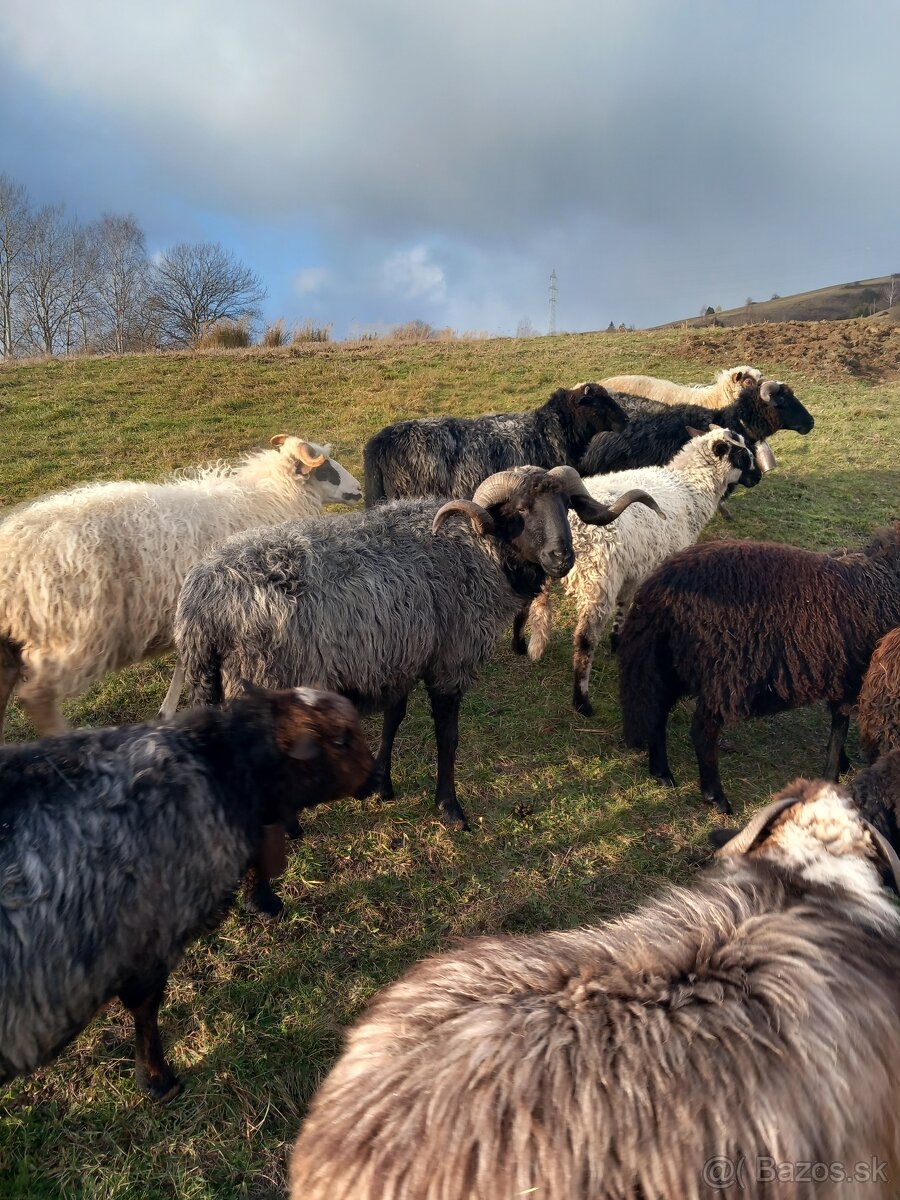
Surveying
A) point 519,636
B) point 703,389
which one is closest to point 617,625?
point 519,636

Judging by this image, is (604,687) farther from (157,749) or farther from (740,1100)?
(740,1100)

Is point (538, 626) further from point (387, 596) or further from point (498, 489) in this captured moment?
point (387, 596)

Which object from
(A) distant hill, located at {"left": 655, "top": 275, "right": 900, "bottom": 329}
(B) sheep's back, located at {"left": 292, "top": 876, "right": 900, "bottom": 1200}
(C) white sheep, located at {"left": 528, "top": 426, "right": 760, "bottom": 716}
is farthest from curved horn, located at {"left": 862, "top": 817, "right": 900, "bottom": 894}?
(A) distant hill, located at {"left": 655, "top": 275, "right": 900, "bottom": 329}

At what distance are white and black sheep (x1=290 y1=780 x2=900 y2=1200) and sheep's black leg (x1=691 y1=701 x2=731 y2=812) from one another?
2.74 m

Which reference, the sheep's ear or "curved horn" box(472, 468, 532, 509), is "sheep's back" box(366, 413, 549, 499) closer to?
"curved horn" box(472, 468, 532, 509)

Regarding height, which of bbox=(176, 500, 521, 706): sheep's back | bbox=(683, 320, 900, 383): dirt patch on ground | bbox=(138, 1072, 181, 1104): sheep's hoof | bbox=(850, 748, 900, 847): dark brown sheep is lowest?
bbox=(138, 1072, 181, 1104): sheep's hoof

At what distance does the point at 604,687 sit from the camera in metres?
6.19

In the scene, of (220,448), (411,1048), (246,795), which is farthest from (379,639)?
(220,448)

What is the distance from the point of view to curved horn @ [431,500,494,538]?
4262 mm

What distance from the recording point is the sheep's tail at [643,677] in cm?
475

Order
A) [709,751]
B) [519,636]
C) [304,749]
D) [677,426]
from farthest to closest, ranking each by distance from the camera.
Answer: [677,426], [519,636], [709,751], [304,749]

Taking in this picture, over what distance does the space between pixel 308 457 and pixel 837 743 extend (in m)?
4.87

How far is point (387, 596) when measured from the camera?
12.9 ft

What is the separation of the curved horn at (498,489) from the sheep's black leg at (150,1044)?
312 centimetres
